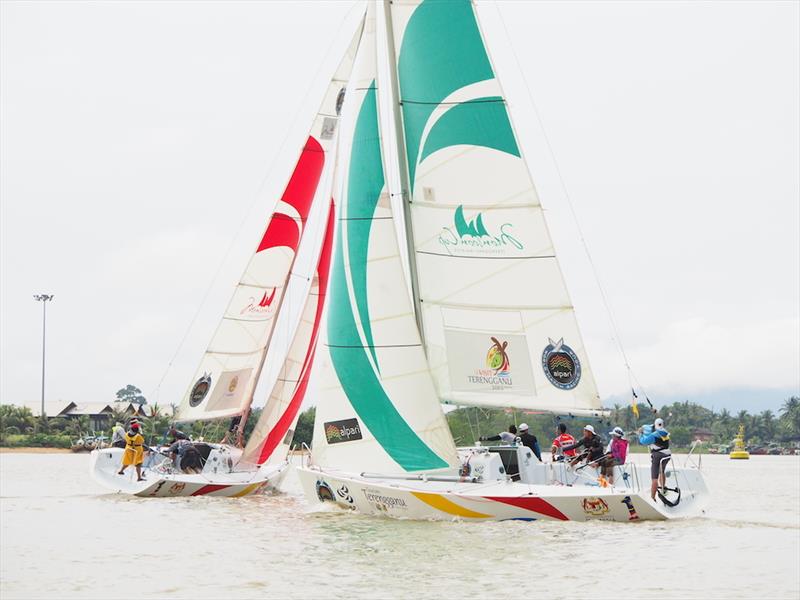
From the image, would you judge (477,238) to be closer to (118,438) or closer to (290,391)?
(290,391)

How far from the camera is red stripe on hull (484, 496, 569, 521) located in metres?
19.4

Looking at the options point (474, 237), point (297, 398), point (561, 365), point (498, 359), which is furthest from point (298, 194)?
point (561, 365)

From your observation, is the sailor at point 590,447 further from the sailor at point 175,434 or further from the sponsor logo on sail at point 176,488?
the sailor at point 175,434

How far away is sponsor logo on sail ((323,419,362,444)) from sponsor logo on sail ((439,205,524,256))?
13.6ft

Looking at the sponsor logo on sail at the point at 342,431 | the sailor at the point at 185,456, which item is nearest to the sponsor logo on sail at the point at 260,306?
the sailor at the point at 185,456

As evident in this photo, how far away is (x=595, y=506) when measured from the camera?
1938 cm

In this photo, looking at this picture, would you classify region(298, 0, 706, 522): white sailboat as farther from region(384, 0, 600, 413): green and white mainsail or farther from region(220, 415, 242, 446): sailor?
region(220, 415, 242, 446): sailor

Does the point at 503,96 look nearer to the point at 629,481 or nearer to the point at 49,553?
the point at 629,481

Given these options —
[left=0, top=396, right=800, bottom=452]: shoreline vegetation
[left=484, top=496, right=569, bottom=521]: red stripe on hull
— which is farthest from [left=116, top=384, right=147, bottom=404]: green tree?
[left=484, top=496, right=569, bottom=521]: red stripe on hull

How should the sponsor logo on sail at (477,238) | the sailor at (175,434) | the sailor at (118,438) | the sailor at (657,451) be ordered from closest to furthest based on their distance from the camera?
the sailor at (657,451) < the sponsor logo on sail at (477,238) < the sailor at (175,434) < the sailor at (118,438)

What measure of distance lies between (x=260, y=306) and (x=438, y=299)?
843 centimetres

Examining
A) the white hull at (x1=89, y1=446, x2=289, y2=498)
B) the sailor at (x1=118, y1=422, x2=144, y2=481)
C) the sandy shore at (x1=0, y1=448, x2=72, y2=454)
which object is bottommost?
the white hull at (x1=89, y1=446, x2=289, y2=498)

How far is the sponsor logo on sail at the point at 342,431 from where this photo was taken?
21.4 m

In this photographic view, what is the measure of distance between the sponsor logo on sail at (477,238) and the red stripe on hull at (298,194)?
8.47 m
